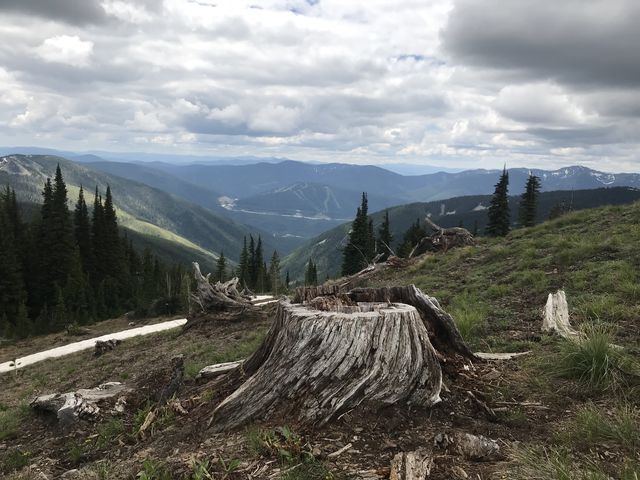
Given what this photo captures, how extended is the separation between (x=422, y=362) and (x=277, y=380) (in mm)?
2028

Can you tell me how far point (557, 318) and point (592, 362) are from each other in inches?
109

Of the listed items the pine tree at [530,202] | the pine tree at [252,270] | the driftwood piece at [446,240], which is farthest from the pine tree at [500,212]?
the pine tree at [252,270]

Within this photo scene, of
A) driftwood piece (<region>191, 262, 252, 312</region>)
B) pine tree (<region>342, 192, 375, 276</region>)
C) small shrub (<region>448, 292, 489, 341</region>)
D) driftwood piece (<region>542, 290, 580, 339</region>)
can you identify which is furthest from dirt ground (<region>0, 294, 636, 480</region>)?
pine tree (<region>342, 192, 375, 276</region>)

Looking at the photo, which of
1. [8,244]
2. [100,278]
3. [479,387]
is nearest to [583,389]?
[479,387]

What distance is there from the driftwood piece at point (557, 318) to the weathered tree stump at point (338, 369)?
3.83 metres

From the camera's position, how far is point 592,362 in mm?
6066

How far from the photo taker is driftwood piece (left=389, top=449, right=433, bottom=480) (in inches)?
159

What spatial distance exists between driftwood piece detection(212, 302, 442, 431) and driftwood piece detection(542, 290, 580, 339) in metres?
3.81

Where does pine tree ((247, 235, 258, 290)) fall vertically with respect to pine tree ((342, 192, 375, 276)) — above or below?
below

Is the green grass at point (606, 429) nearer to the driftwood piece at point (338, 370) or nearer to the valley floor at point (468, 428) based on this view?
the valley floor at point (468, 428)

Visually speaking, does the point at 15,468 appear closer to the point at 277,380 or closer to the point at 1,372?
the point at 277,380

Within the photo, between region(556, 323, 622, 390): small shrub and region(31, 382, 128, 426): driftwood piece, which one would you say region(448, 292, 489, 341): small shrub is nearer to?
region(556, 323, 622, 390): small shrub

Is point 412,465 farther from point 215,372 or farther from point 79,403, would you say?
point 79,403

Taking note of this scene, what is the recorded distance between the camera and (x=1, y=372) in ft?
84.0
